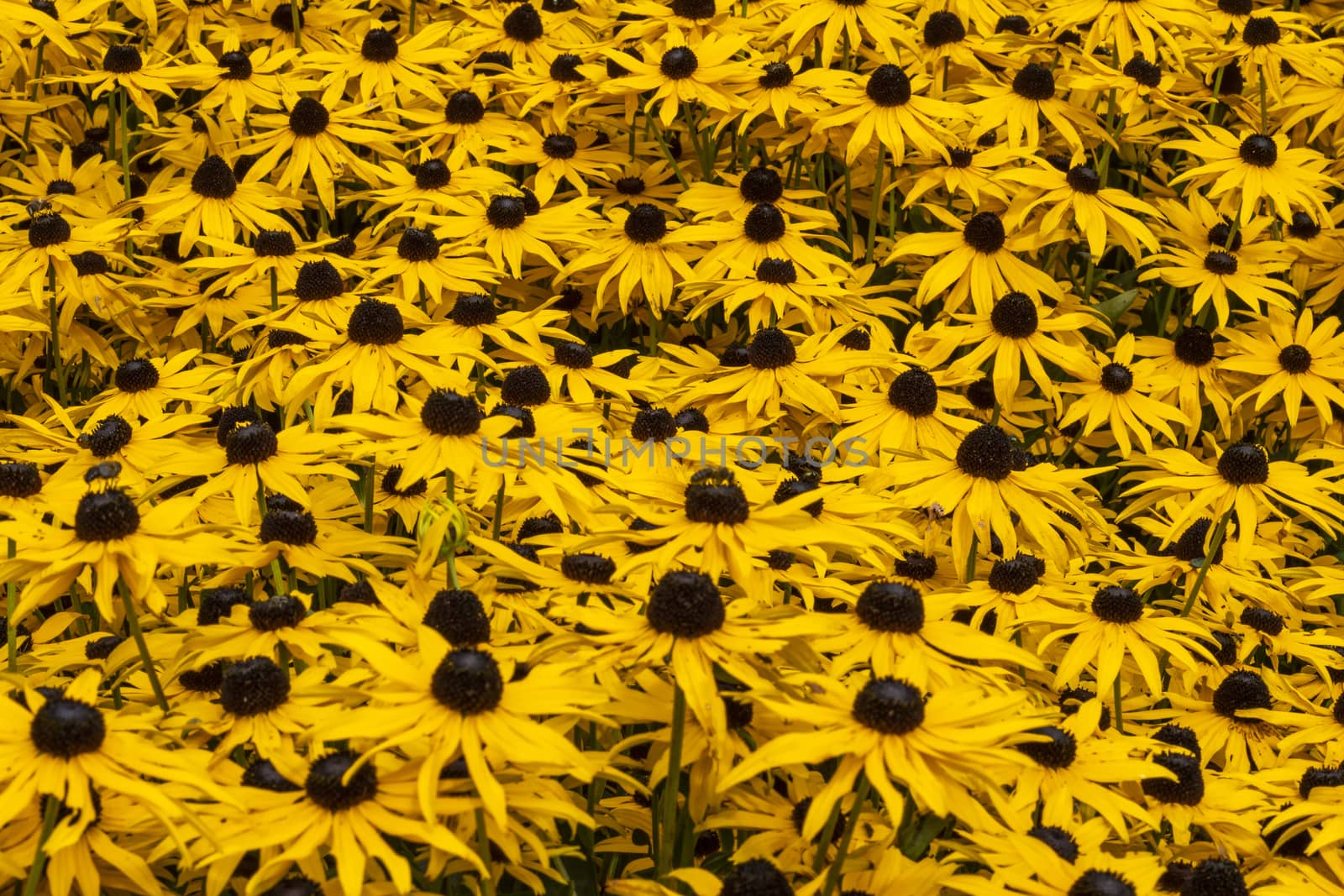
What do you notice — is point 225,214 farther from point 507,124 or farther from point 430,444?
point 430,444

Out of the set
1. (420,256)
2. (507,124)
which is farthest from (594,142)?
(420,256)

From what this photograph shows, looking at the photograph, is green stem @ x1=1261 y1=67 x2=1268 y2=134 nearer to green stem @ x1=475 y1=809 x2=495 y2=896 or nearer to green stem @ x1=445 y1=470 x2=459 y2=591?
green stem @ x1=445 y1=470 x2=459 y2=591

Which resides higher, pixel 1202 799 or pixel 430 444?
pixel 430 444

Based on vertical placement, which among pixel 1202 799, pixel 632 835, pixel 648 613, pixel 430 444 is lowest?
pixel 632 835

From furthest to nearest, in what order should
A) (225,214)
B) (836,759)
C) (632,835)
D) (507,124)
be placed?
(507,124)
(225,214)
(632,835)
(836,759)

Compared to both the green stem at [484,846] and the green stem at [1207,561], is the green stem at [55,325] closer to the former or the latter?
the green stem at [484,846]

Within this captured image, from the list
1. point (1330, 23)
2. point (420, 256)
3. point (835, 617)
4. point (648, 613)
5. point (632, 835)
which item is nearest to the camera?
point (648, 613)

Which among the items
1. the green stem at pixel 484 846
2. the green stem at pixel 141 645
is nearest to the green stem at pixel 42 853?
the green stem at pixel 141 645
